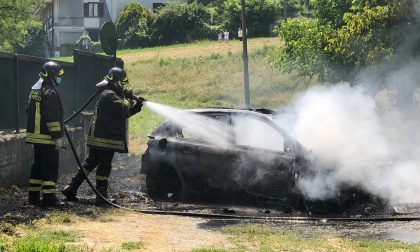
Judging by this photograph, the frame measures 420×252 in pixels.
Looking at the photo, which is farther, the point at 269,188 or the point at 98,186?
the point at 98,186

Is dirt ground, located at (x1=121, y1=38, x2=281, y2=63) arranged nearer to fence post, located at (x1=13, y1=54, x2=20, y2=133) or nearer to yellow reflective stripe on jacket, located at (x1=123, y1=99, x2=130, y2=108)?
fence post, located at (x1=13, y1=54, x2=20, y2=133)

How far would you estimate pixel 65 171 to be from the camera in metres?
13.2

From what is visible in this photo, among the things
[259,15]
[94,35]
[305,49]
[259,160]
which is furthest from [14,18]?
[94,35]

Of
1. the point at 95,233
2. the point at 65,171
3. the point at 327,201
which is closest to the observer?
the point at 95,233

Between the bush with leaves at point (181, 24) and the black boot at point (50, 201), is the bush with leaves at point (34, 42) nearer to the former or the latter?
the bush with leaves at point (181, 24)

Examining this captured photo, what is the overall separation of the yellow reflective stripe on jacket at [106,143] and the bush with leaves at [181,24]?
50.4 m

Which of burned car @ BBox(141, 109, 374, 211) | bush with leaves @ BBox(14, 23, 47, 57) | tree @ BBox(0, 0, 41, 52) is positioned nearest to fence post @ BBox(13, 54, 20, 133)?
burned car @ BBox(141, 109, 374, 211)

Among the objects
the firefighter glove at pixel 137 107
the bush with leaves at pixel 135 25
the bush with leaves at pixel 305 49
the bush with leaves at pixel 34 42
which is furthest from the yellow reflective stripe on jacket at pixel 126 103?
the bush with leaves at pixel 34 42

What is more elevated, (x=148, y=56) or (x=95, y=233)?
(x=148, y=56)

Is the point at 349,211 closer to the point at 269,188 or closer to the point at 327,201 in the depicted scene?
the point at 327,201

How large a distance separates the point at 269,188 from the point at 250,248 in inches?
103

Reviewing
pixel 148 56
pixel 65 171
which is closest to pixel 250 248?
pixel 65 171

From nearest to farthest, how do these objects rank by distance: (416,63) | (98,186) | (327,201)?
(327,201), (98,186), (416,63)

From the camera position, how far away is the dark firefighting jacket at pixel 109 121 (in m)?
9.98
